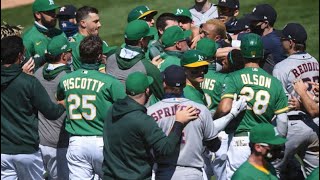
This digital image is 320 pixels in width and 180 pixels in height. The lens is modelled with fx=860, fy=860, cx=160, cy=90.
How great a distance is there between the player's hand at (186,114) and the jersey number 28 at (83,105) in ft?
3.78

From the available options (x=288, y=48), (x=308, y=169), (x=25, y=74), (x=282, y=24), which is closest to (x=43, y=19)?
(x=25, y=74)

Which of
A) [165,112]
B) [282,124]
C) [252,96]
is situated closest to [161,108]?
[165,112]

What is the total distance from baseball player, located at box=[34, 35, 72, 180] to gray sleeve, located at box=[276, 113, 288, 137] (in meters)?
2.24

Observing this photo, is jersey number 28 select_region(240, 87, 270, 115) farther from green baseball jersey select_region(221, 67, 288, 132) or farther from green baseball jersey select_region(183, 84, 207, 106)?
green baseball jersey select_region(183, 84, 207, 106)

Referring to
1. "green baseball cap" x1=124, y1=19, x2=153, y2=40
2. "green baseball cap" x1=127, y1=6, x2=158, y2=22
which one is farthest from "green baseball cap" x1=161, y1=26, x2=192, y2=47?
"green baseball cap" x1=127, y1=6, x2=158, y2=22

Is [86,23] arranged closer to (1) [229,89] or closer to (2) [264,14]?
(2) [264,14]

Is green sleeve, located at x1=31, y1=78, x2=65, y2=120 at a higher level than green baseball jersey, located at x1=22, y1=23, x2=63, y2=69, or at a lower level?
higher

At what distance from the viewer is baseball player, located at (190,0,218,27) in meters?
11.9

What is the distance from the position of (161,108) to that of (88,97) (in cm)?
99

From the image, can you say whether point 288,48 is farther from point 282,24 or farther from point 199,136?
point 282,24

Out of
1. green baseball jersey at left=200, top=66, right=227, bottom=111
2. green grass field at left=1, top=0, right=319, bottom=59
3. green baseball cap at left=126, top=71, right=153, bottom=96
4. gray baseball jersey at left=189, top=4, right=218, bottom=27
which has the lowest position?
green grass field at left=1, top=0, right=319, bottom=59

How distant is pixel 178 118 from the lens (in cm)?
747

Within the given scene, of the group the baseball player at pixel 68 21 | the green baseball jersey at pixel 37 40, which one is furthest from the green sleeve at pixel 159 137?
the baseball player at pixel 68 21

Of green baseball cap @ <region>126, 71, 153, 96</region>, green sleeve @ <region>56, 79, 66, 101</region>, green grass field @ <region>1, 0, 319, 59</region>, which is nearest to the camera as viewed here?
green baseball cap @ <region>126, 71, 153, 96</region>
